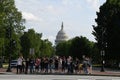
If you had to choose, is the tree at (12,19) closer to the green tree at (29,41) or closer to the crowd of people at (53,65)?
the crowd of people at (53,65)

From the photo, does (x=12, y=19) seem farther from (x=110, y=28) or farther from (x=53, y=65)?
(x=53, y=65)

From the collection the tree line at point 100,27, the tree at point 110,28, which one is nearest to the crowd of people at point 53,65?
the tree line at point 100,27

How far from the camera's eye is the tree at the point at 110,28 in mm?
84375

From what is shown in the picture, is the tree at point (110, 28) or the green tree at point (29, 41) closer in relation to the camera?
the tree at point (110, 28)

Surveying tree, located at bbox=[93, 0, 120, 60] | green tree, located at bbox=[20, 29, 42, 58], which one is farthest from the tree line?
green tree, located at bbox=[20, 29, 42, 58]

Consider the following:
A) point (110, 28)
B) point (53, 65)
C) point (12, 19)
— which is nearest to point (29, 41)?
point (12, 19)

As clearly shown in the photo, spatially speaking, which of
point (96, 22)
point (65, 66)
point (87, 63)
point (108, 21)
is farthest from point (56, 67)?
point (96, 22)

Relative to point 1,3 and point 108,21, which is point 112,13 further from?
point 1,3

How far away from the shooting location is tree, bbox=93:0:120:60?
277 ft

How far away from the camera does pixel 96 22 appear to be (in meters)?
95.3

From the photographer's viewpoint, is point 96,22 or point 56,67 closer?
point 56,67

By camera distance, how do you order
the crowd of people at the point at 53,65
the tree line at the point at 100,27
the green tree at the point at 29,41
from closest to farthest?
the crowd of people at the point at 53,65
the tree line at the point at 100,27
the green tree at the point at 29,41

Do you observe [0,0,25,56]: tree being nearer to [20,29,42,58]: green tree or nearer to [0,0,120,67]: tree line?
[0,0,120,67]: tree line

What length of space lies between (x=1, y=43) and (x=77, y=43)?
71.0 m
